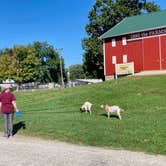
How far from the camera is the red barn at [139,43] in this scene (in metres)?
45.2

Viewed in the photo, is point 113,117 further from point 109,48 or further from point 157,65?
point 109,48

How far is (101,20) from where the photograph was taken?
62.8 m

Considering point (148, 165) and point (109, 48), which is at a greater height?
point (109, 48)

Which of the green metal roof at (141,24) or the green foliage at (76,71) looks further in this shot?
the green foliage at (76,71)

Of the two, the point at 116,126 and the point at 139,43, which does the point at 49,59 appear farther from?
the point at 116,126

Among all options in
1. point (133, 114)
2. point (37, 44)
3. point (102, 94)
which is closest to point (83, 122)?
point (133, 114)

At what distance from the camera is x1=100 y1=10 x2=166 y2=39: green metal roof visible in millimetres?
46938

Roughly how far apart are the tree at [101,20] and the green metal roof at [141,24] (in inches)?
348

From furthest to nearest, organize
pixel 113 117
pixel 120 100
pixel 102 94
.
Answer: pixel 102 94 → pixel 120 100 → pixel 113 117

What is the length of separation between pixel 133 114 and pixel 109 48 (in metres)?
34.7

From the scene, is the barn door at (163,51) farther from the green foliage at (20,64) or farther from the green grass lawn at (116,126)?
the green foliage at (20,64)

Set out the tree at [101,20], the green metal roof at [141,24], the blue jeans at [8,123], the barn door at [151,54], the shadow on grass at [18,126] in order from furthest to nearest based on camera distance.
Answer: the tree at [101,20]
the green metal roof at [141,24]
the barn door at [151,54]
the shadow on grass at [18,126]
the blue jeans at [8,123]

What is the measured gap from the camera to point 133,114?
17.7 m

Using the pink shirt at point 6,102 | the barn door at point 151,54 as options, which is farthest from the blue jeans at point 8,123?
the barn door at point 151,54
